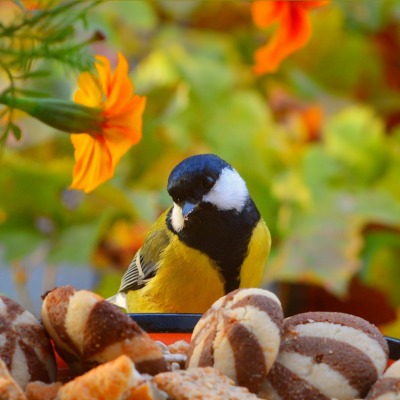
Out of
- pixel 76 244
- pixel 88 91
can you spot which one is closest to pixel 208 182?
pixel 88 91

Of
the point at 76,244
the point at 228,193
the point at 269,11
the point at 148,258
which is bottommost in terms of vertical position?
the point at 76,244

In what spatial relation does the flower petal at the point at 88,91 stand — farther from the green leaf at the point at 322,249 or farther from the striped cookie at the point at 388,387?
the green leaf at the point at 322,249

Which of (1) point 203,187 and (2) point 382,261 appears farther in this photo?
(2) point 382,261

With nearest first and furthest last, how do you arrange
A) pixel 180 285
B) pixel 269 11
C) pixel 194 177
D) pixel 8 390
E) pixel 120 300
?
pixel 8 390, pixel 269 11, pixel 194 177, pixel 180 285, pixel 120 300

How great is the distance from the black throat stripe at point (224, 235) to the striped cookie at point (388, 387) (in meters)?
0.50

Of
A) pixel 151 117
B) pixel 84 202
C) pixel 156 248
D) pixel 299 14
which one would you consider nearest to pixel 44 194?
pixel 84 202

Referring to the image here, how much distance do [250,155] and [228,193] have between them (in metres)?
0.94

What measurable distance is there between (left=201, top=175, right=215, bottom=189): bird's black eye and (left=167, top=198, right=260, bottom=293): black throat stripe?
0.09 feet

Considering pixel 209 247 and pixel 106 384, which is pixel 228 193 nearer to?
pixel 209 247

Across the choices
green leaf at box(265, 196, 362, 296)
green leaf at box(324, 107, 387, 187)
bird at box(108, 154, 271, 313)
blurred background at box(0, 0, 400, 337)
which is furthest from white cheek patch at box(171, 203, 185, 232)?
green leaf at box(324, 107, 387, 187)

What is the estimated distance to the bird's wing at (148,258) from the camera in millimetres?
1212

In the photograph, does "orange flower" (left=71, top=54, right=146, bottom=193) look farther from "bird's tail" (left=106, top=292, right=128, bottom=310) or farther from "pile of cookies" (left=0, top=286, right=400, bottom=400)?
"bird's tail" (left=106, top=292, right=128, bottom=310)

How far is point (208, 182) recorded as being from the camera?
109 centimetres

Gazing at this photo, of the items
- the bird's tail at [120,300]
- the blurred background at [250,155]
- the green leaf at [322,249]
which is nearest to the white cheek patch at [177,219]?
the bird's tail at [120,300]
